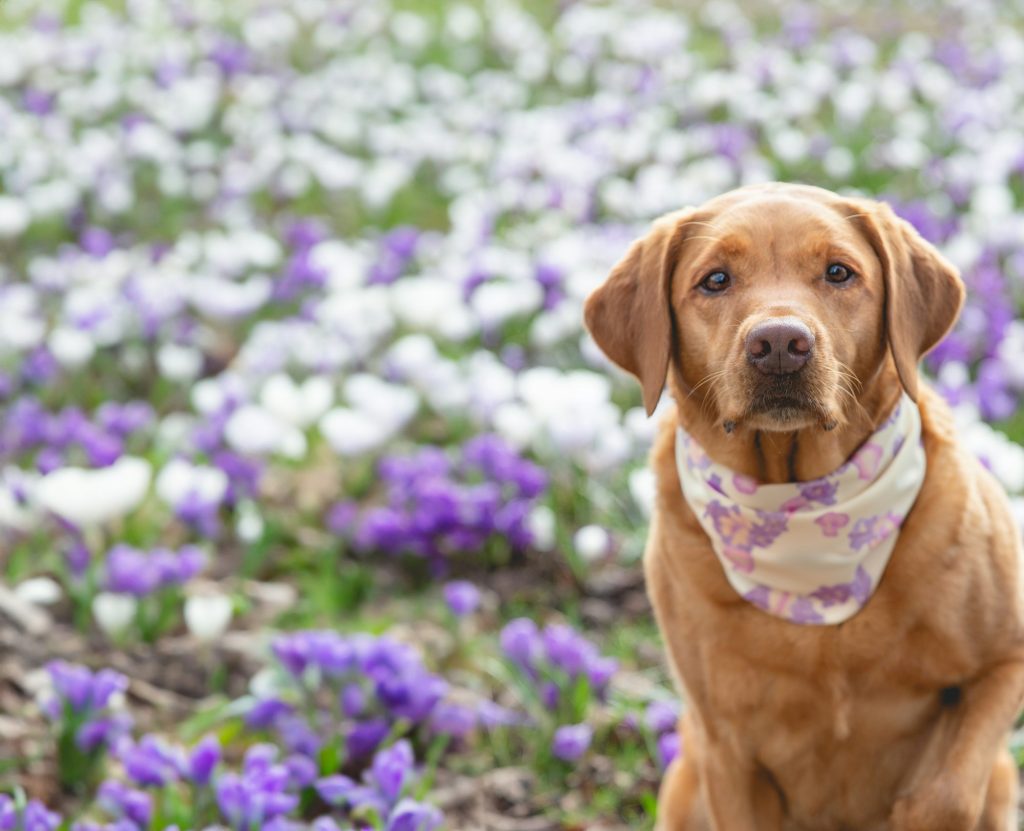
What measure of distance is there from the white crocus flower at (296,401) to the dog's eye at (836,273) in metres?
2.91

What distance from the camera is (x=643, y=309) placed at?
3299 millimetres

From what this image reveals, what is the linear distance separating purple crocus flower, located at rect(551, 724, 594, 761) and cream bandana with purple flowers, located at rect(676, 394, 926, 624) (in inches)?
35.4

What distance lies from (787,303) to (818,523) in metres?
0.54

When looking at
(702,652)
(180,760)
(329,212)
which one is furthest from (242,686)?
(329,212)

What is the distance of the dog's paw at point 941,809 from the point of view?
3.00m

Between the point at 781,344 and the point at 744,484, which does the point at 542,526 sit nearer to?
the point at 744,484

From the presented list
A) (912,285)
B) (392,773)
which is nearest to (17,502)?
(392,773)

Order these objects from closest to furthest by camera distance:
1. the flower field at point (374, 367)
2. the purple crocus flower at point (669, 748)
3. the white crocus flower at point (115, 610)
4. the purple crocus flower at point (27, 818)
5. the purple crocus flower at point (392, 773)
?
1. the purple crocus flower at point (27, 818)
2. the purple crocus flower at point (392, 773)
3. the purple crocus flower at point (669, 748)
4. the flower field at point (374, 367)
5. the white crocus flower at point (115, 610)

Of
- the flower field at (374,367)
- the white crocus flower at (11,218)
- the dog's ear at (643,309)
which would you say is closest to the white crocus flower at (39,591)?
the flower field at (374,367)

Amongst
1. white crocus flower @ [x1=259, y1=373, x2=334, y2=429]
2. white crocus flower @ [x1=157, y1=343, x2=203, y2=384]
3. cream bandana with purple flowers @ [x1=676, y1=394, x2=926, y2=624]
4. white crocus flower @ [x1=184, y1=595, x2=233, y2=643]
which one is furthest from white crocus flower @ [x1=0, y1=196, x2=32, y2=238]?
cream bandana with purple flowers @ [x1=676, y1=394, x2=926, y2=624]

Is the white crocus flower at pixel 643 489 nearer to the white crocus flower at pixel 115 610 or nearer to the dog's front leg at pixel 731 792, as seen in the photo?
the dog's front leg at pixel 731 792

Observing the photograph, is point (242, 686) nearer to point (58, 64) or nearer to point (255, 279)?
point (255, 279)

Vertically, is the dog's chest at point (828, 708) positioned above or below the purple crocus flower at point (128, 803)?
above

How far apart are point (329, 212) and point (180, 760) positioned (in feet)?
16.6
